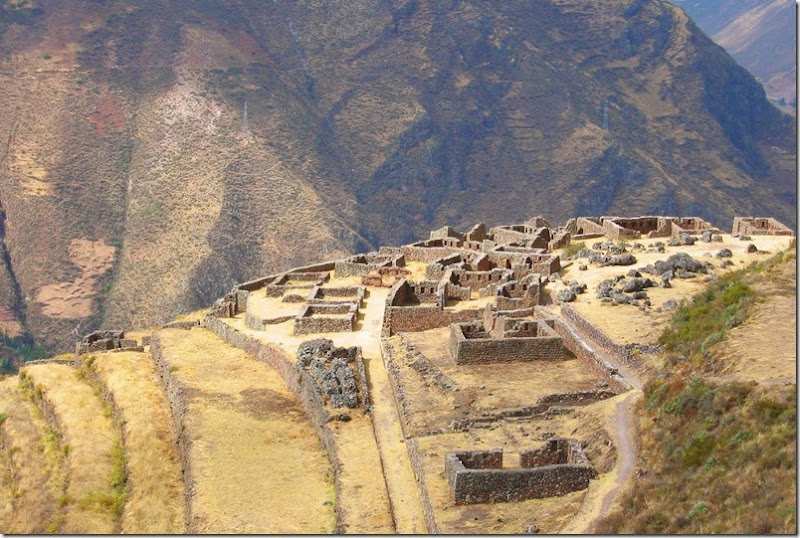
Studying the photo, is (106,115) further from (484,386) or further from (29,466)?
(484,386)

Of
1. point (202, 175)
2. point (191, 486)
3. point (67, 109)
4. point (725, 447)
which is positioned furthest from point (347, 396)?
point (67, 109)

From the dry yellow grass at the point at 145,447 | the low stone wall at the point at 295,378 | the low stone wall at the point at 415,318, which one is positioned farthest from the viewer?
the low stone wall at the point at 415,318

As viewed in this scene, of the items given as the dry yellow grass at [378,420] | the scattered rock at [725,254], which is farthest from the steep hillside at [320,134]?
the scattered rock at [725,254]

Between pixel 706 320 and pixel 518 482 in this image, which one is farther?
pixel 706 320

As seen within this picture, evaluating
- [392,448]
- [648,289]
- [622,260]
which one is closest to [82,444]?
[392,448]

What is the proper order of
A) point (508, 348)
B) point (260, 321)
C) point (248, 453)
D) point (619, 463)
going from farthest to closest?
point (260, 321)
point (508, 348)
point (248, 453)
point (619, 463)

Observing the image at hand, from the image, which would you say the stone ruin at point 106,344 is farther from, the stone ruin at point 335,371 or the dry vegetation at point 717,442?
the dry vegetation at point 717,442

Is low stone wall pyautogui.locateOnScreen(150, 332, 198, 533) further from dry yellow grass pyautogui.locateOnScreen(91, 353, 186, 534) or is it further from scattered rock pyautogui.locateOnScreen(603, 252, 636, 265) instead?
scattered rock pyautogui.locateOnScreen(603, 252, 636, 265)
